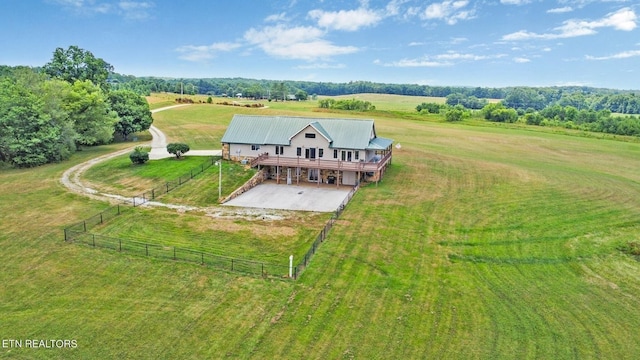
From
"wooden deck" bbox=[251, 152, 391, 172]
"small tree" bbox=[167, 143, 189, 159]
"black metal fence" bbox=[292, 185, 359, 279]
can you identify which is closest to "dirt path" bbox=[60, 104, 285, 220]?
"small tree" bbox=[167, 143, 189, 159]

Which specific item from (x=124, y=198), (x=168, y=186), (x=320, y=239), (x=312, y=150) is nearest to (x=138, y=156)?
(x=168, y=186)

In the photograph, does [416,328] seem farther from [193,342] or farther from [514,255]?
[514,255]

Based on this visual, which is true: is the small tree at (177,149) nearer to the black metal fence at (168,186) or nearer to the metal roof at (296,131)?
the black metal fence at (168,186)

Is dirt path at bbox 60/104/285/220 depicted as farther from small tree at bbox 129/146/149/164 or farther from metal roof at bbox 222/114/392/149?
metal roof at bbox 222/114/392/149

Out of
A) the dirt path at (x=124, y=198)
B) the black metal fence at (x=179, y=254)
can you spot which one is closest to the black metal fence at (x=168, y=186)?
the dirt path at (x=124, y=198)

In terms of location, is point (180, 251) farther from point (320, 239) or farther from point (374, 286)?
point (374, 286)

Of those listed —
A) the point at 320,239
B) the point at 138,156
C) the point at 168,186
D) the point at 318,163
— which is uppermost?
the point at 318,163

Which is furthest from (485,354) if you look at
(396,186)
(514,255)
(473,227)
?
(396,186)

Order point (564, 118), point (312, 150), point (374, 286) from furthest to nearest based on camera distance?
1. point (564, 118)
2. point (312, 150)
3. point (374, 286)
